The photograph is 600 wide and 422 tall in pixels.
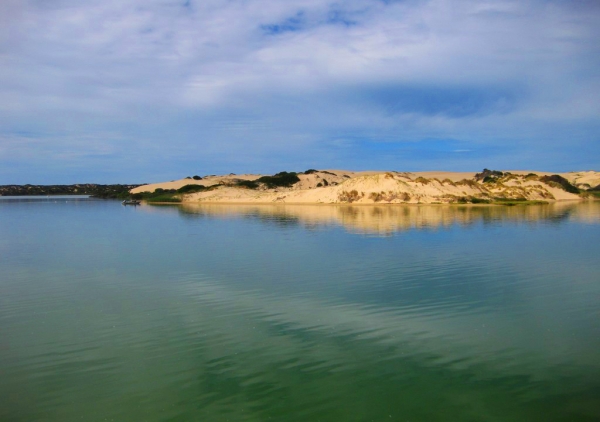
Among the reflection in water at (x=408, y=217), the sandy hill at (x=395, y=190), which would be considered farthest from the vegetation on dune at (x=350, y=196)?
the reflection in water at (x=408, y=217)

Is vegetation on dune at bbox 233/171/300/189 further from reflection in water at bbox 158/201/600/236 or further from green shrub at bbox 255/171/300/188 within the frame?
reflection in water at bbox 158/201/600/236

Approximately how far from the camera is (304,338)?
1163 cm

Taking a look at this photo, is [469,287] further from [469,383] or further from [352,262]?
[469,383]

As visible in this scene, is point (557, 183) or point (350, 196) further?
point (557, 183)

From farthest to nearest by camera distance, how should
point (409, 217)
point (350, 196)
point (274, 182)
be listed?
Result: 1. point (274, 182)
2. point (350, 196)
3. point (409, 217)

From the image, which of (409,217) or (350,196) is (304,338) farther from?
(350,196)

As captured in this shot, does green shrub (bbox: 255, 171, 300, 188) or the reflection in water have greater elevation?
green shrub (bbox: 255, 171, 300, 188)

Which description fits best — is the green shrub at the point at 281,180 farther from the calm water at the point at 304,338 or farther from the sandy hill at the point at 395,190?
the calm water at the point at 304,338

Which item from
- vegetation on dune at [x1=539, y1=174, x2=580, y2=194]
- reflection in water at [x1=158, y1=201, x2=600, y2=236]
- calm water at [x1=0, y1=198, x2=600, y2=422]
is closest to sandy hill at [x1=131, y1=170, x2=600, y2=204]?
vegetation on dune at [x1=539, y1=174, x2=580, y2=194]

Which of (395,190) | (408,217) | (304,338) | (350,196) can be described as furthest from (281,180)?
(304,338)

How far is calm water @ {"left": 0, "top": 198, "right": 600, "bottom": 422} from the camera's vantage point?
27.8 feet

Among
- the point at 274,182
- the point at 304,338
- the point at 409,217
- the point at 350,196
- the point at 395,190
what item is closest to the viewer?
the point at 304,338

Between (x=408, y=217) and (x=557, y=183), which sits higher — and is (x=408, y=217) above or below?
below

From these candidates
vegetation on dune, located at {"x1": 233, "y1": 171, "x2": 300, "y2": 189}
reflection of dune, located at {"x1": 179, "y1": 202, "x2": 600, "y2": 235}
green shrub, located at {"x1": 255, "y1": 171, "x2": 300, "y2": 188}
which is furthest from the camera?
green shrub, located at {"x1": 255, "y1": 171, "x2": 300, "y2": 188}
